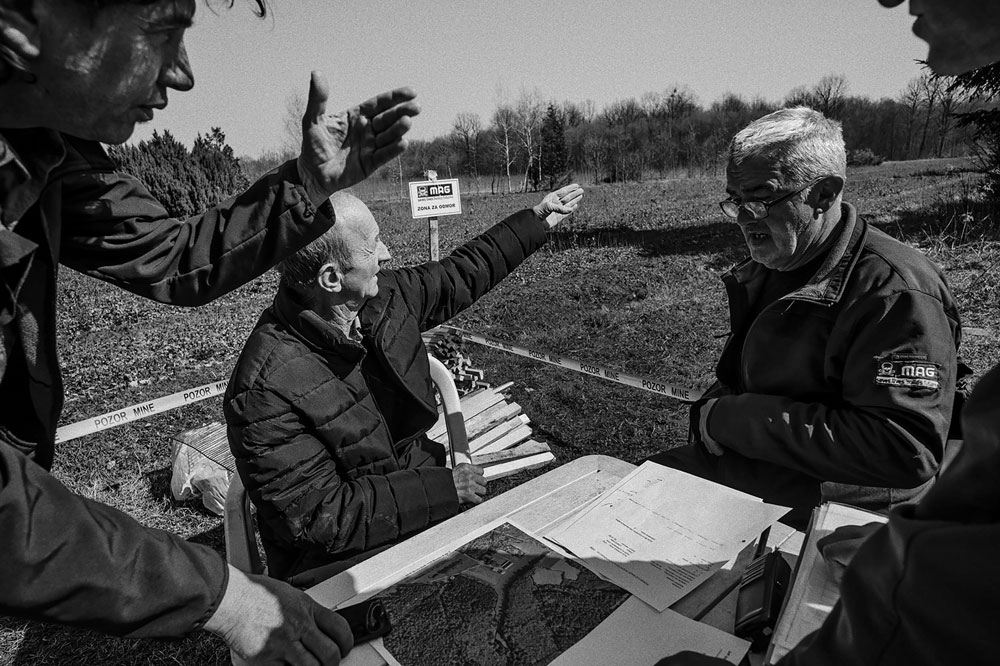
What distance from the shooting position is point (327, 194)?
1.92m

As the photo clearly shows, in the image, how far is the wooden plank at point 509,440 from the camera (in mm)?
4603

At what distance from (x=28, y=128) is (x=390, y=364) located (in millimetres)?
1438

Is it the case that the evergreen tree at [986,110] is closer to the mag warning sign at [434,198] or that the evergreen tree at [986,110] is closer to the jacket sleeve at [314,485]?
the mag warning sign at [434,198]

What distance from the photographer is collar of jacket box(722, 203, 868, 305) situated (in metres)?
2.14

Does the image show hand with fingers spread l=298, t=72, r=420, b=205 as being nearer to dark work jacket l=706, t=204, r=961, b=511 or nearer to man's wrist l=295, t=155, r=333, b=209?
man's wrist l=295, t=155, r=333, b=209

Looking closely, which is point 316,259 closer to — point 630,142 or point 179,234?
point 179,234

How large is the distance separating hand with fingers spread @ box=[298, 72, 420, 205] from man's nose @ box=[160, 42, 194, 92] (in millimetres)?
441

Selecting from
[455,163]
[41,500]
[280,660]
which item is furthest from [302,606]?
[455,163]

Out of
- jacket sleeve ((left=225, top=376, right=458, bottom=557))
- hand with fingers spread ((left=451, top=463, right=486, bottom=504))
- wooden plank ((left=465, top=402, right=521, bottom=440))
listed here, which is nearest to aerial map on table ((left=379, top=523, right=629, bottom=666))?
jacket sleeve ((left=225, top=376, right=458, bottom=557))

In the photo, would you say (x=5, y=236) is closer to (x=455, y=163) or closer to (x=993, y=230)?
(x=993, y=230)

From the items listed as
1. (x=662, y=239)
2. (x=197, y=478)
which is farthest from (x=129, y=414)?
(x=662, y=239)

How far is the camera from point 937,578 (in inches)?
21.8

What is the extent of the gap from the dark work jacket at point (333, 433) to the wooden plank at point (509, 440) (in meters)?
1.92

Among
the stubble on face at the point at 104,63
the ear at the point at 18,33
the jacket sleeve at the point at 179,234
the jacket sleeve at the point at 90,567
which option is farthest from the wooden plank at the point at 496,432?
the ear at the point at 18,33
